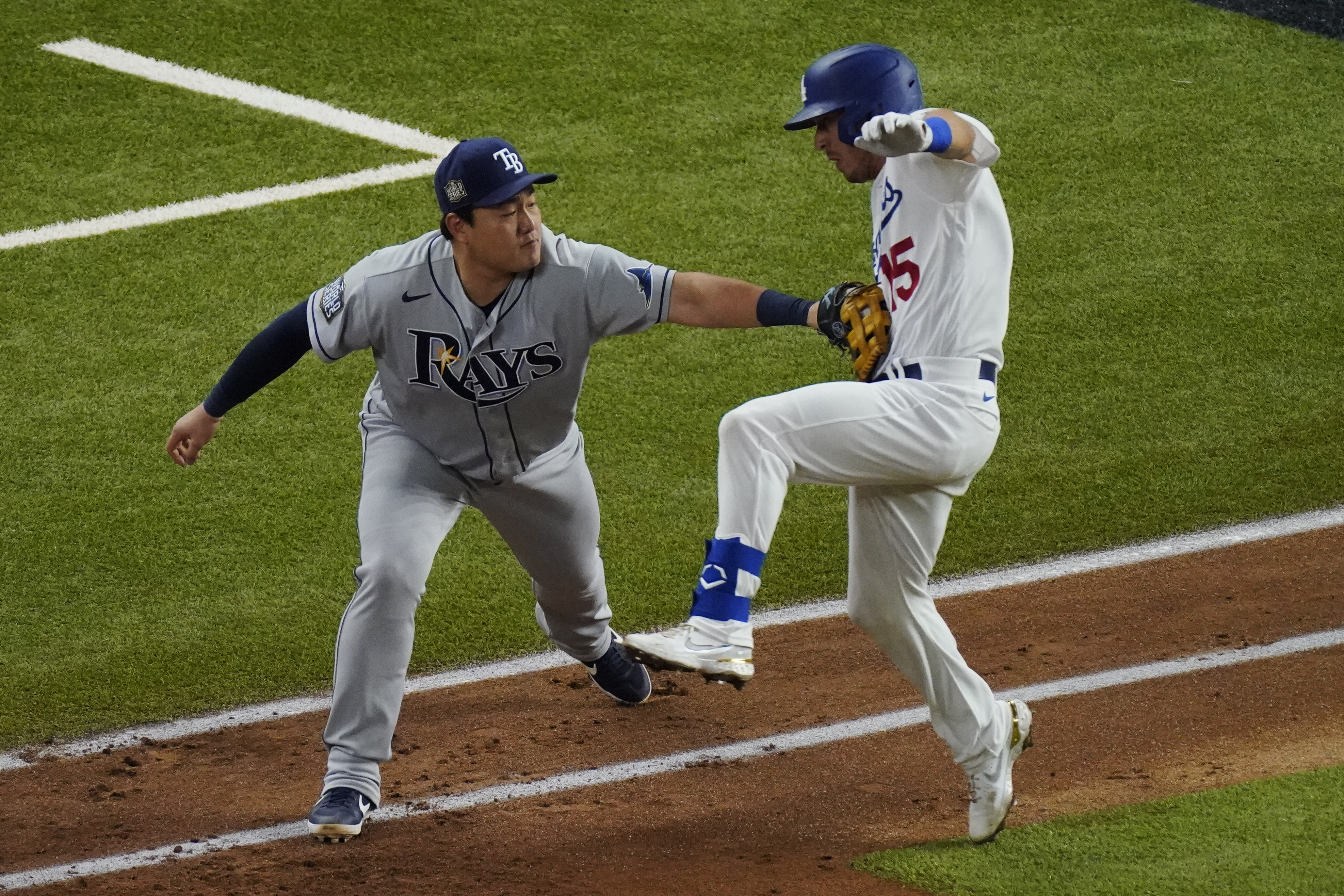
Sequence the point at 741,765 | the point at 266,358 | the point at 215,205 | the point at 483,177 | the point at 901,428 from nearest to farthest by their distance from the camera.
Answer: the point at 901,428 → the point at 483,177 → the point at 266,358 → the point at 741,765 → the point at 215,205

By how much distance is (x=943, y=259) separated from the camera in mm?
4113

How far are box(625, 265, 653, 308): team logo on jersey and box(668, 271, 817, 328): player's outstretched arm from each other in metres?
0.06

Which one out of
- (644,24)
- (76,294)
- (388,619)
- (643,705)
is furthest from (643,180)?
(388,619)

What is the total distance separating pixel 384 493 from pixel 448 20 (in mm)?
6688

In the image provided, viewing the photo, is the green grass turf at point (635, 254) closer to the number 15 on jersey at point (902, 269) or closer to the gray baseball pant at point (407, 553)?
the gray baseball pant at point (407, 553)

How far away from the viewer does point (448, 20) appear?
1054 centimetres

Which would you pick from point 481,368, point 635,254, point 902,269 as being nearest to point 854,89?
point 902,269

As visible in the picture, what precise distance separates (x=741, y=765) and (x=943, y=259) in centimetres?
A: 172

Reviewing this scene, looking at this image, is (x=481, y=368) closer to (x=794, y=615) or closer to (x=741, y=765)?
(x=741, y=765)

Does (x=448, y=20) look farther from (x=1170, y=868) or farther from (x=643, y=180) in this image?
(x=1170, y=868)

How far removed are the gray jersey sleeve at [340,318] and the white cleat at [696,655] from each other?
1.30 meters

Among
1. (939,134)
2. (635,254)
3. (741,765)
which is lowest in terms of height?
(741,765)

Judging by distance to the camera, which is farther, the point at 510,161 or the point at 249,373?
the point at 249,373

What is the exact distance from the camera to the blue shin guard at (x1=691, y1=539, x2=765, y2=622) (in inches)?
149
